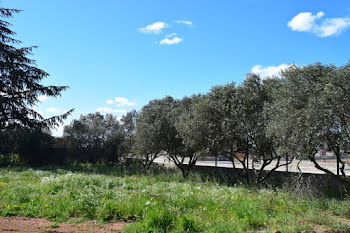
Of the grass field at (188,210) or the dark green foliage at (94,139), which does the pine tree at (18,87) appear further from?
the grass field at (188,210)

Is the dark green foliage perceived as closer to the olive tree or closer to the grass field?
the grass field

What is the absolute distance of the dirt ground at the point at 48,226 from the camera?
6574 mm

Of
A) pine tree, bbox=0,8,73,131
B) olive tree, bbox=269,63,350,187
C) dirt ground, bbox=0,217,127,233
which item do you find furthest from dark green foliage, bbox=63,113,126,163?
dirt ground, bbox=0,217,127,233

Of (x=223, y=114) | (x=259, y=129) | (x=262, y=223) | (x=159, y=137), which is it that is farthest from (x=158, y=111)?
(x=262, y=223)

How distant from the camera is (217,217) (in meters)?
7.36

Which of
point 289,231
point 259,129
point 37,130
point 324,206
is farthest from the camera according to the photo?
point 37,130

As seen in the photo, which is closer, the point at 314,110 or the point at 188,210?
the point at 188,210

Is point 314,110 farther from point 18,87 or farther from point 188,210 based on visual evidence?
point 18,87

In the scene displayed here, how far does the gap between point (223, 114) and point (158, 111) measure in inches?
297

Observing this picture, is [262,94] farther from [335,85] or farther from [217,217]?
[217,217]

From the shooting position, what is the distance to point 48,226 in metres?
7.04

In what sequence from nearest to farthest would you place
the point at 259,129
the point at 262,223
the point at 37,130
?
the point at 262,223 < the point at 259,129 < the point at 37,130

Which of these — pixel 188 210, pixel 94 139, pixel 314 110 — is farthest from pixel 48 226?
pixel 94 139

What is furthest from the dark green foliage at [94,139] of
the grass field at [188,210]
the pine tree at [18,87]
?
the grass field at [188,210]
